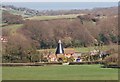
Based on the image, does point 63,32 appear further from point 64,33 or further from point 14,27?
point 14,27

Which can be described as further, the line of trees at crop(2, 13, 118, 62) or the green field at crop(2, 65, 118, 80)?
the line of trees at crop(2, 13, 118, 62)

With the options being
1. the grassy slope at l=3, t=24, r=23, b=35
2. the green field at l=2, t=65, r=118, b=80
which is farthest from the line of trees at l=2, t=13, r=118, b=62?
the green field at l=2, t=65, r=118, b=80

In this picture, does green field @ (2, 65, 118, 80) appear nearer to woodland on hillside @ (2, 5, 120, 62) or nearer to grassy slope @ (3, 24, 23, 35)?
woodland on hillside @ (2, 5, 120, 62)

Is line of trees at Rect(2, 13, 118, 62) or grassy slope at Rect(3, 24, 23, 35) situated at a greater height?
grassy slope at Rect(3, 24, 23, 35)

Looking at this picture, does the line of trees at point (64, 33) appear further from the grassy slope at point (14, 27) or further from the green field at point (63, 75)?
the green field at point (63, 75)

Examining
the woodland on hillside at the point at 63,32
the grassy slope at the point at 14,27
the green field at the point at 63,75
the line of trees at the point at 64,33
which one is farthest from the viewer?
the grassy slope at the point at 14,27

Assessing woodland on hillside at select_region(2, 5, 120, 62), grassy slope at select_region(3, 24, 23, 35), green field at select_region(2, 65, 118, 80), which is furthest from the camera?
grassy slope at select_region(3, 24, 23, 35)

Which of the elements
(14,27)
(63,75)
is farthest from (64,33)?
(63,75)

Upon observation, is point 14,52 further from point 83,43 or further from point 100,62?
point 83,43

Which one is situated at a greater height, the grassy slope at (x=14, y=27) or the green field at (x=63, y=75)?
the grassy slope at (x=14, y=27)

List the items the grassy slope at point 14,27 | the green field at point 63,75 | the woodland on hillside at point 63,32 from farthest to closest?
the grassy slope at point 14,27, the woodland on hillside at point 63,32, the green field at point 63,75

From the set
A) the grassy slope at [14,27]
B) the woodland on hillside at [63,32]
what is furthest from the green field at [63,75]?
the grassy slope at [14,27]
